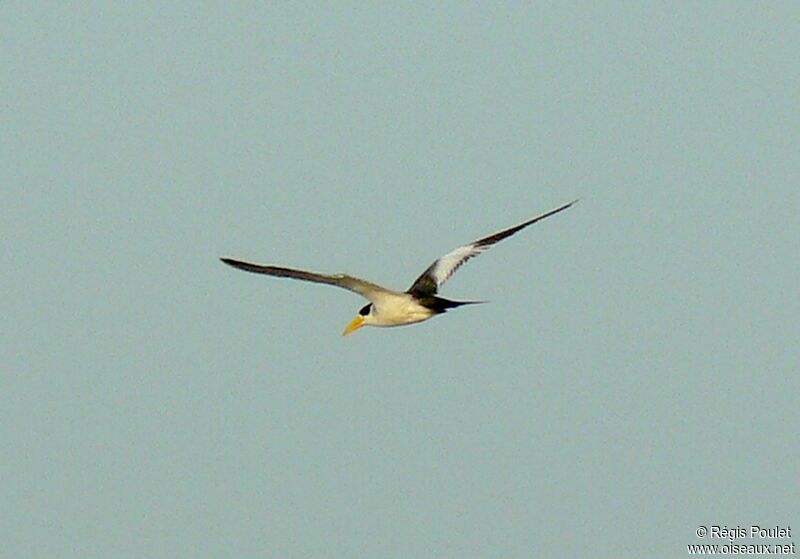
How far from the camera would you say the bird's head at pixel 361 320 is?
114 feet

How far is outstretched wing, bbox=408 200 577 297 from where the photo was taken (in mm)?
35406

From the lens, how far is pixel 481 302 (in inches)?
1281

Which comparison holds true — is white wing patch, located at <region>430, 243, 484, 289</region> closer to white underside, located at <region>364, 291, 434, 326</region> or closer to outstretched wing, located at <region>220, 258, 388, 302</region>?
white underside, located at <region>364, 291, 434, 326</region>

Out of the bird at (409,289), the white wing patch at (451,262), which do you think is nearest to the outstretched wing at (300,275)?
the bird at (409,289)

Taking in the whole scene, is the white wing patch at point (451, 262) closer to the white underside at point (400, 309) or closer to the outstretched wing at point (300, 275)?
the white underside at point (400, 309)

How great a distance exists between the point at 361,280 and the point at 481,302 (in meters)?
1.90

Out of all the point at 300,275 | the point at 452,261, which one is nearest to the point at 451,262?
the point at 452,261

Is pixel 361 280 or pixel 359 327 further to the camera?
pixel 359 327

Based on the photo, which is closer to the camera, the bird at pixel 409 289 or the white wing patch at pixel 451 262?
the bird at pixel 409 289

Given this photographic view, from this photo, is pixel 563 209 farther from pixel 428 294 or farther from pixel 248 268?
pixel 248 268

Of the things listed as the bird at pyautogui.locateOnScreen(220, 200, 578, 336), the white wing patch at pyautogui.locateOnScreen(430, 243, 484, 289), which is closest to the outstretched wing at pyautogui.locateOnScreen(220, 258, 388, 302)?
the bird at pyautogui.locateOnScreen(220, 200, 578, 336)

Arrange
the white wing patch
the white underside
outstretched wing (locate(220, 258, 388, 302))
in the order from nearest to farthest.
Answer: outstretched wing (locate(220, 258, 388, 302)), the white underside, the white wing patch

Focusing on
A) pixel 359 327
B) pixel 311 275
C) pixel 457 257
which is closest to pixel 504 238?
pixel 457 257

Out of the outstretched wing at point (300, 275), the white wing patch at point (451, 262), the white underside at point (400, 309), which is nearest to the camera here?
the outstretched wing at point (300, 275)
